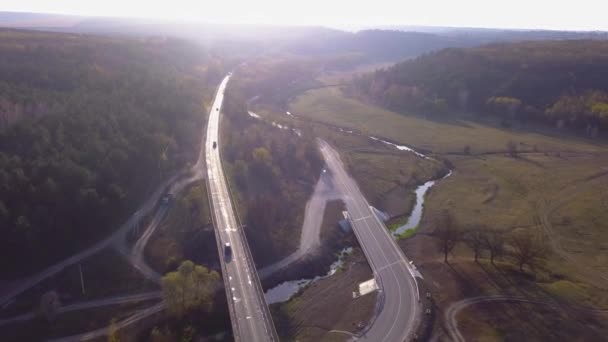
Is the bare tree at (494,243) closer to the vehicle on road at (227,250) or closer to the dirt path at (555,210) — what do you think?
the dirt path at (555,210)

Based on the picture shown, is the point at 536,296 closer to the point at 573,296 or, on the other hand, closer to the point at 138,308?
the point at 573,296

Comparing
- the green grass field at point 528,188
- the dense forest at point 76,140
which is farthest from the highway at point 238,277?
the green grass field at point 528,188

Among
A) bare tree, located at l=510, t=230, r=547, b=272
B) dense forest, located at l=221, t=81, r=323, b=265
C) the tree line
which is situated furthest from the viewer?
dense forest, located at l=221, t=81, r=323, b=265

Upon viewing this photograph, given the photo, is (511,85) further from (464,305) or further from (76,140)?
(76,140)

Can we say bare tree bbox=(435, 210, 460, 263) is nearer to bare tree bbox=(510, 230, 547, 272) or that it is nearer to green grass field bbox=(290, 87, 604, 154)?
bare tree bbox=(510, 230, 547, 272)

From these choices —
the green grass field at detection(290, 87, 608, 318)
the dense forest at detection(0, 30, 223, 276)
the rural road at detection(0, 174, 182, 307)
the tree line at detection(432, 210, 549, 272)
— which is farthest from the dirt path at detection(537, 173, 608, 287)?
the dense forest at detection(0, 30, 223, 276)

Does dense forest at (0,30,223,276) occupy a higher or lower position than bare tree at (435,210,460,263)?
higher
